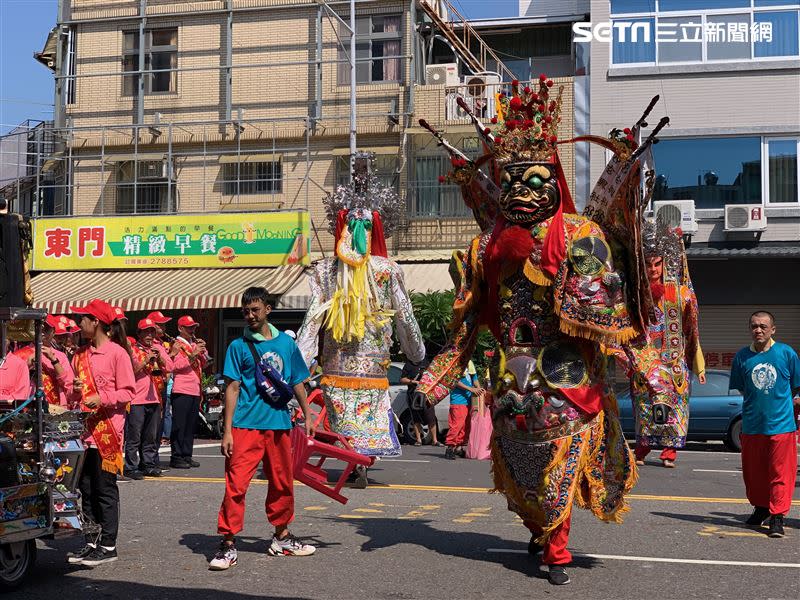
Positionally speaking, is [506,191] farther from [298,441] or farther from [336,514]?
[336,514]

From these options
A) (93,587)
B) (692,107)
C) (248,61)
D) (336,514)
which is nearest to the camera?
(93,587)

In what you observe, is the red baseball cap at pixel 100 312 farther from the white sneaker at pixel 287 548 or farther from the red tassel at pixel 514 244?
the red tassel at pixel 514 244

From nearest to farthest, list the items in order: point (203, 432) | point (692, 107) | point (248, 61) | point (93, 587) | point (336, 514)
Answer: point (93, 587) → point (336, 514) → point (203, 432) → point (692, 107) → point (248, 61)

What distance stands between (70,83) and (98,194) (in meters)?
3.03

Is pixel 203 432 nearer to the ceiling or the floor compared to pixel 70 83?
nearer to the floor

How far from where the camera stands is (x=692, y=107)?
25656mm

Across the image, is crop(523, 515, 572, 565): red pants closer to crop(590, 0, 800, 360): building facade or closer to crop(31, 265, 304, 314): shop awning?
crop(31, 265, 304, 314): shop awning

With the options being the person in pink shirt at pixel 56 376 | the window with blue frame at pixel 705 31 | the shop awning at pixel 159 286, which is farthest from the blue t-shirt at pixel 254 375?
the window with blue frame at pixel 705 31

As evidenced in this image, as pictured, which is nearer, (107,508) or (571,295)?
(571,295)

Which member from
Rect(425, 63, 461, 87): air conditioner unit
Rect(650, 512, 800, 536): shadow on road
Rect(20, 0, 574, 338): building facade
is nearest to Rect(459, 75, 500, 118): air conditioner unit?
Rect(20, 0, 574, 338): building facade

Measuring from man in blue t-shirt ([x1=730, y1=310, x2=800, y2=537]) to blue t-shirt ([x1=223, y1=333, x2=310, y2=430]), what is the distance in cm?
383

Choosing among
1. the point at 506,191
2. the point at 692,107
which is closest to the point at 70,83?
the point at 692,107

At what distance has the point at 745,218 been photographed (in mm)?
24484

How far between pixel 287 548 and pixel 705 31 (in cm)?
2084
